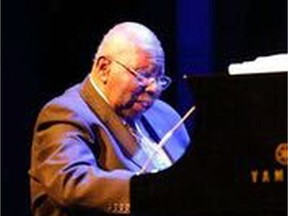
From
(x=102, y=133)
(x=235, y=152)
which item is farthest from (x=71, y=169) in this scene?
(x=235, y=152)

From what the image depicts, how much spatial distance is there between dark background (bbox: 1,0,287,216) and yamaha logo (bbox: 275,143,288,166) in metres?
1.86

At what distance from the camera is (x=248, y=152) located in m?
2.40

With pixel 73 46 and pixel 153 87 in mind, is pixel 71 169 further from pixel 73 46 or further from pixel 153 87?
pixel 73 46

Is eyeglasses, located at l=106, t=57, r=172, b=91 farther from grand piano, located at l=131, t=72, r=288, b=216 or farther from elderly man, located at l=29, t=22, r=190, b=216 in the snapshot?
grand piano, located at l=131, t=72, r=288, b=216

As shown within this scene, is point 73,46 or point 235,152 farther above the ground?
point 235,152

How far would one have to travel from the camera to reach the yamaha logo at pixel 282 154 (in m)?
2.38

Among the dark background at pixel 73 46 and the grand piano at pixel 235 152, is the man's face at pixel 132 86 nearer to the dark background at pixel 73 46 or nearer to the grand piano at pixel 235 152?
the grand piano at pixel 235 152

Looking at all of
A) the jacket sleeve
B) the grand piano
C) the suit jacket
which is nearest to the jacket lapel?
the suit jacket

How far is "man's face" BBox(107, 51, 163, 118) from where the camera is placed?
2930 millimetres

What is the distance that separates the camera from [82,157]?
2760mm

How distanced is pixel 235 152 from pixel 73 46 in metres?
2.01

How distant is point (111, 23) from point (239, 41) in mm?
541

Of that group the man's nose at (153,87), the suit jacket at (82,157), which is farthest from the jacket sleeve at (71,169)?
the man's nose at (153,87)

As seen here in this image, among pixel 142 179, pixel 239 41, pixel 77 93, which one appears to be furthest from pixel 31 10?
pixel 142 179
